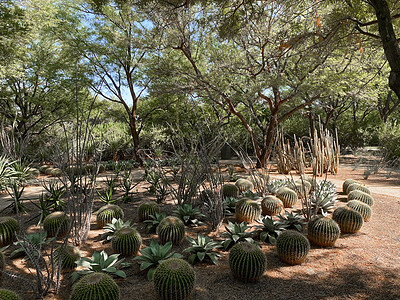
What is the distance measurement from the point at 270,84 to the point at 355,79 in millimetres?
3932

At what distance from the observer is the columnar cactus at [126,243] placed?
3.56 meters

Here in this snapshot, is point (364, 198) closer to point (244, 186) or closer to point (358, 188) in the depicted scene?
point (358, 188)

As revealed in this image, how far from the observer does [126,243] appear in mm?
3555

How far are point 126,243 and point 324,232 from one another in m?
2.99

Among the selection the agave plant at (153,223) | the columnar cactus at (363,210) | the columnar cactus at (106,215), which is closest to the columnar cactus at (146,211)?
the agave plant at (153,223)

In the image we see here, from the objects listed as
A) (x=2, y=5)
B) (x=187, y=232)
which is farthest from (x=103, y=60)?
(x=187, y=232)

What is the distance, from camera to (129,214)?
5512mm

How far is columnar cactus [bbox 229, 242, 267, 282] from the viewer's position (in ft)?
9.39

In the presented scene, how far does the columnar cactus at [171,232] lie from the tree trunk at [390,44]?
3916 mm

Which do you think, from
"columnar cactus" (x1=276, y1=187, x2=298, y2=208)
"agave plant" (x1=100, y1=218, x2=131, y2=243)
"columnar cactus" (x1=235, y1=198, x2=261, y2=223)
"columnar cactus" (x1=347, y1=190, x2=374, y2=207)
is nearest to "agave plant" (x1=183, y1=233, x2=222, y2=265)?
"columnar cactus" (x1=235, y1=198, x2=261, y2=223)

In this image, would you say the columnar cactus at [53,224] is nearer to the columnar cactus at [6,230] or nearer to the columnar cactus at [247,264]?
the columnar cactus at [6,230]

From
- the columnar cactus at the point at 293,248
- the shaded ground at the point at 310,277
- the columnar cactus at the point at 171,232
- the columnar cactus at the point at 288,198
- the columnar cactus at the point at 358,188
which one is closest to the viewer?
the shaded ground at the point at 310,277

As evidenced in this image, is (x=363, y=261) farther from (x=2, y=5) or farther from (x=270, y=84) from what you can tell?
(x=2, y=5)

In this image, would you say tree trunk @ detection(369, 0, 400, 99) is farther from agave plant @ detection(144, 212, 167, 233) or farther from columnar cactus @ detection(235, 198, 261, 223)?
agave plant @ detection(144, 212, 167, 233)
